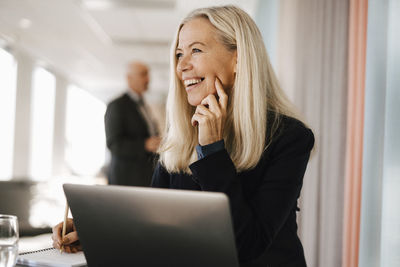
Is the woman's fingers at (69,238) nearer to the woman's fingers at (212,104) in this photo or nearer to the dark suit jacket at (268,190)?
the dark suit jacket at (268,190)

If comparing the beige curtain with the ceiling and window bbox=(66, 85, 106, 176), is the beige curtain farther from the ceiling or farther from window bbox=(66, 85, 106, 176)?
window bbox=(66, 85, 106, 176)

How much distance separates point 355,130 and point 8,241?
4.42 feet

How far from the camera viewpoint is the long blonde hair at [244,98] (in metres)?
1.12

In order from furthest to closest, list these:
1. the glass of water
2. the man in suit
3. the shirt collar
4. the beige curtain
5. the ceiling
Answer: the ceiling → the shirt collar → the man in suit → the beige curtain → the glass of water

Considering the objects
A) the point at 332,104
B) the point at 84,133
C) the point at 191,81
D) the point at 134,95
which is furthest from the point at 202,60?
the point at 84,133

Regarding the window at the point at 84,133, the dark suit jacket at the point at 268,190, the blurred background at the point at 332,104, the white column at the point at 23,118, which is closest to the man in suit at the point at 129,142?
the blurred background at the point at 332,104

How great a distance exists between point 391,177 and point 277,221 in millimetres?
477

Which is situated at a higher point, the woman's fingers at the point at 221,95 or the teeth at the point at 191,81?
the teeth at the point at 191,81

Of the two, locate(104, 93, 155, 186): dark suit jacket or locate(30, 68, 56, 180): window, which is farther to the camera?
locate(30, 68, 56, 180): window

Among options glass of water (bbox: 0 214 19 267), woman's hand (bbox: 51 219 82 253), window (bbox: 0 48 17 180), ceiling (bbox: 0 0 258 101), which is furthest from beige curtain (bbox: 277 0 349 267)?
window (bbox: 0 48 17 180)

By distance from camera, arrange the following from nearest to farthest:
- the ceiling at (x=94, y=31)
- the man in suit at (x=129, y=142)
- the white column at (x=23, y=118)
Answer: the man in suit at (x=129, y=142), the ceiling at (x=94, y=31), the white column at (x=23, y=118)

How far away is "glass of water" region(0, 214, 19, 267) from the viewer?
2.47 ft

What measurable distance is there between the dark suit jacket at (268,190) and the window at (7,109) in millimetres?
6193

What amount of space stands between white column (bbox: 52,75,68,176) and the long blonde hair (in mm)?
8074
